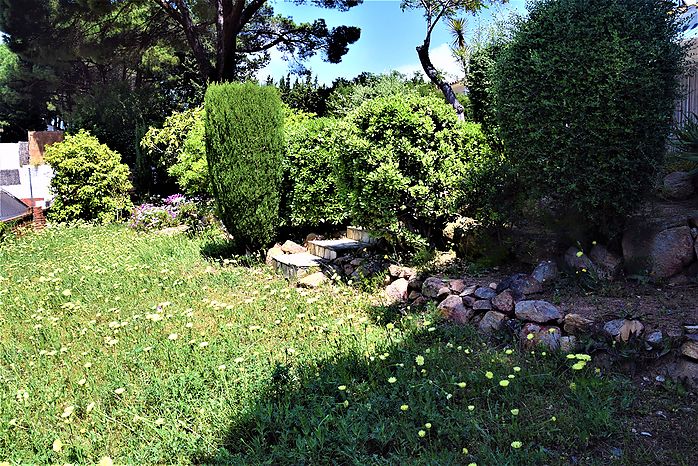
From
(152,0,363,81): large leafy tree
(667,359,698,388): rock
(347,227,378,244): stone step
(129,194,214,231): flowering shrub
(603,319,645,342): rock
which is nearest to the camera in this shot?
(667,359,698,388): rock

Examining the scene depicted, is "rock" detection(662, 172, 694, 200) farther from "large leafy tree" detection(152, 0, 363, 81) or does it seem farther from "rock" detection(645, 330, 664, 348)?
"large leafy tree" detection(152, 0, 363, 81)

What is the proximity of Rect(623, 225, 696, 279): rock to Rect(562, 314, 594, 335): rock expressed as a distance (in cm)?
84

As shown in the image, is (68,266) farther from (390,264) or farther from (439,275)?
(439,275)

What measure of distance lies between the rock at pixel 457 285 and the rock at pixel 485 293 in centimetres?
16

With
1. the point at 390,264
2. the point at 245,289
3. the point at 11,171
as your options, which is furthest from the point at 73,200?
the point at 390,264

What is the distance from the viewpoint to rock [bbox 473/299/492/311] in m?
3.78

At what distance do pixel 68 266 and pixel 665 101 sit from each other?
599 centimetres

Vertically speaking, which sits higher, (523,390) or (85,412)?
(523,390)

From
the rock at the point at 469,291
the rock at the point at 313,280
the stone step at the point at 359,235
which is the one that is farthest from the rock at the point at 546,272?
the rock at the point at 313,280

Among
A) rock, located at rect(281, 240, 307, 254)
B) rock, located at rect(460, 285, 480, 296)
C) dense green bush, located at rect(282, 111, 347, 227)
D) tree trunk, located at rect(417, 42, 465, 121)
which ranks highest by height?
tree trunk, located at rect(417, 42, 465, 121)

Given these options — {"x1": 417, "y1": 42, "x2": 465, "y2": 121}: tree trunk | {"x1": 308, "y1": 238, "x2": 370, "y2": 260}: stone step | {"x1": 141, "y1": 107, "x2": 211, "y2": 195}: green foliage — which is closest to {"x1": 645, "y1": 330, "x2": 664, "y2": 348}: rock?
{"x1": 308, "y1": 238, "x2": 370, "y2": 260}: stone step

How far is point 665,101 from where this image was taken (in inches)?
146

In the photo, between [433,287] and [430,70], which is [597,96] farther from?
[430,70]

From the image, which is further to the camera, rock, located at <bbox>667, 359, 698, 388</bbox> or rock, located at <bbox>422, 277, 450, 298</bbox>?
rock, located at <bbox>422, 277, 450, 298</bbox>
